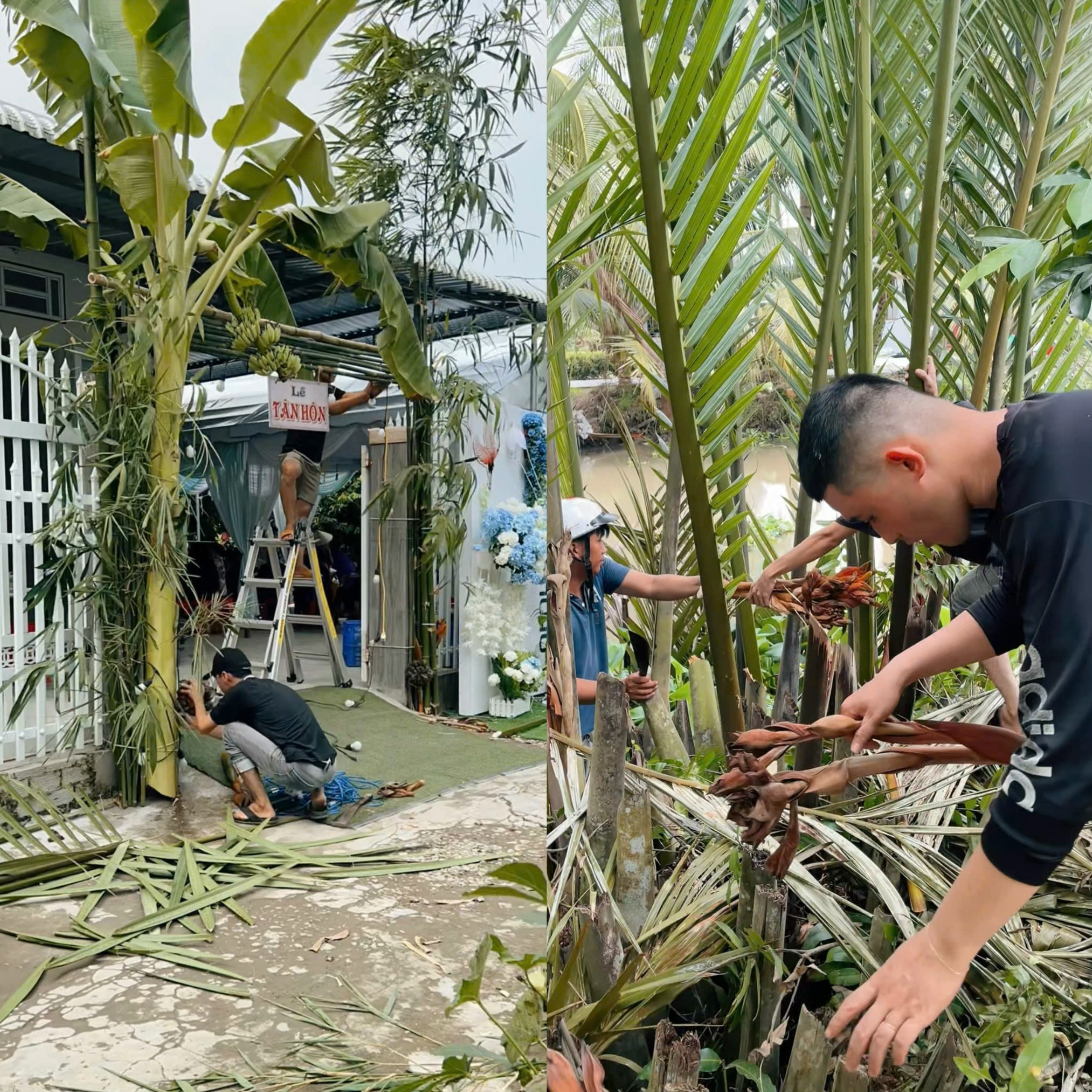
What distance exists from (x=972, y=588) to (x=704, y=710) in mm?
285

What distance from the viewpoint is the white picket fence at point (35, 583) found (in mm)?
829

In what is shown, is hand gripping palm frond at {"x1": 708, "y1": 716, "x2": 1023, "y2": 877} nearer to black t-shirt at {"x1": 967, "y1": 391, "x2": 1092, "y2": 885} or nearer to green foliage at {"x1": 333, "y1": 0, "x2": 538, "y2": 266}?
black t-shirt at {"x1": 967, "y1": 391, "x2": 1092, "y2": 885}

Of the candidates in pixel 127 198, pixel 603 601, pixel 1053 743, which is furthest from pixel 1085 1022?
pixel 127 198

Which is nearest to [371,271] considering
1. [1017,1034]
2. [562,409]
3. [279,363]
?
[279,363]

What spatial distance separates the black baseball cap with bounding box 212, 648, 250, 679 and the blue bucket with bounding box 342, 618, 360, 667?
0.10 meters

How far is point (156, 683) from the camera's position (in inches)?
35.4

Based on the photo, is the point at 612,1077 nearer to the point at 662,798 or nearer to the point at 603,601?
the point at 662,798

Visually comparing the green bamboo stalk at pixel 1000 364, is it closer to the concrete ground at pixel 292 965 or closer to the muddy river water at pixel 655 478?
the muddy river water at pixel 655 478

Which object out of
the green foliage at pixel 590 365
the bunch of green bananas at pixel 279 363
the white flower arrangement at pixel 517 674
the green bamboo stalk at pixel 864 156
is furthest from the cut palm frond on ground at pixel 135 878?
the green bamboo stalk at pixel 864 156

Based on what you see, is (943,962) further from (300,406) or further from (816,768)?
(300,406)

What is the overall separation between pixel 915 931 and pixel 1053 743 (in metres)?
0.29

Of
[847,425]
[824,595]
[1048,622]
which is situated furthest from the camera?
[824,595]

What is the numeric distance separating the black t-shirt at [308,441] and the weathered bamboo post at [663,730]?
0.43 metres

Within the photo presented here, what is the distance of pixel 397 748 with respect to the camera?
0.98 m
